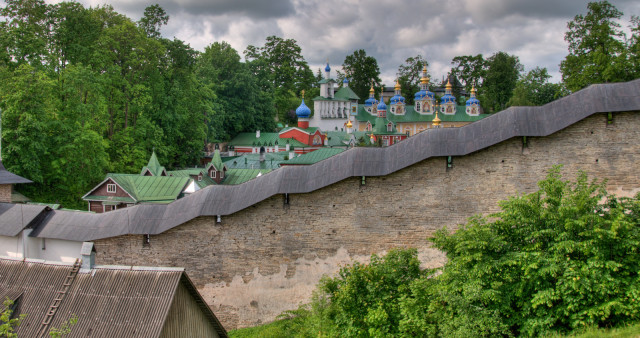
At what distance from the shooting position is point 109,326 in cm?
830

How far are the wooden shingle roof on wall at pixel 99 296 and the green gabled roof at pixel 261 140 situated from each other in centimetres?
4962

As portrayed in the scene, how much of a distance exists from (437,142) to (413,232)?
5.71ft

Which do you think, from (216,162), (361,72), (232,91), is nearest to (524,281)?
(216,162)

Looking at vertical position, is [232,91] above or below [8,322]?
above

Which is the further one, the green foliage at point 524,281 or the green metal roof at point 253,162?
the green metal roof at point 253,162

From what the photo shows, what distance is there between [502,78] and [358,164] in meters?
72.0

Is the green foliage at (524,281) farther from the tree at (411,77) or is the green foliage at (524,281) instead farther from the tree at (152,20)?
the tree at (411,77)

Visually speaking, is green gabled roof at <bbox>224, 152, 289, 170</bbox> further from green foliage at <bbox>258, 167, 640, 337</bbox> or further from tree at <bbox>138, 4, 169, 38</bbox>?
green foliage at <bbox>258, 167, 640, 337</bbox>

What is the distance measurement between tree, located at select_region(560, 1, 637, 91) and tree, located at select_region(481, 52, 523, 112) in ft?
138

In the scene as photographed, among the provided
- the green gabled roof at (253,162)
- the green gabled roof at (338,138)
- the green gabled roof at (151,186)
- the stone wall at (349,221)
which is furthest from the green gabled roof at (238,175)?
the stone wall at (349,221)

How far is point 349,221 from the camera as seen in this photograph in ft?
33.4

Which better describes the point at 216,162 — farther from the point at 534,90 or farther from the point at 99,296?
the point at 534,90

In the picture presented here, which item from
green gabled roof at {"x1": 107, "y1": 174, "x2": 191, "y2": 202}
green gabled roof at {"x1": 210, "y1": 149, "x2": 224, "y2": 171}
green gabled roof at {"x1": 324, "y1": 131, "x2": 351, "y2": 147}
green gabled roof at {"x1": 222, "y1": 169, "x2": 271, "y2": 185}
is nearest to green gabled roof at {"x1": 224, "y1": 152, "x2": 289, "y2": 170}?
green gabled roof at {"x1": 222, "y1": 169, "x2": 271, "y2": 185}

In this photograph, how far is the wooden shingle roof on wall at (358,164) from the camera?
9.46 meters
